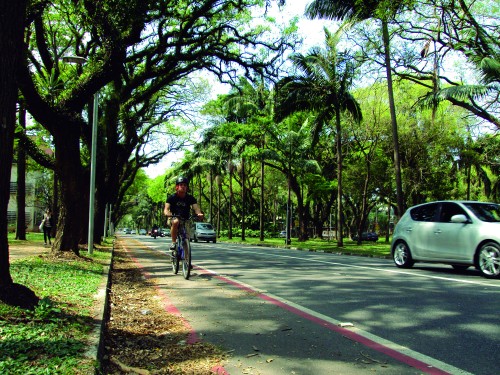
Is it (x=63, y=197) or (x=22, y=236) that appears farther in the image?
(x=22, y=236)

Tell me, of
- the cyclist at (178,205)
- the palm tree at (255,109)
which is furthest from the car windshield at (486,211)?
the palm tree at (255,109)

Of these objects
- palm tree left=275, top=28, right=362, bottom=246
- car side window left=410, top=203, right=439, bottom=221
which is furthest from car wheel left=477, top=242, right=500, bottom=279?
palm tree left=275, top=28, right=362, bottom=246

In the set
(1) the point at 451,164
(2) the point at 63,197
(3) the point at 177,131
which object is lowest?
(2) the point at 63,197

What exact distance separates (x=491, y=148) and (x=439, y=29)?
11.2m

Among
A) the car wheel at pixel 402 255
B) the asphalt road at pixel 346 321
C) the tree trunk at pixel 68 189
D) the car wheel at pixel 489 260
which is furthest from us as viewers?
the car wheel at pixel 402 255

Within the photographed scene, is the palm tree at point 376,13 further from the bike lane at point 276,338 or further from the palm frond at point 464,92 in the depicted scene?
the bike lane at point 276,338

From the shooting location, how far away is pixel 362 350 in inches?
169

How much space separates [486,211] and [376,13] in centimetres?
838

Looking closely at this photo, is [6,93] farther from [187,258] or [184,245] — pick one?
[187,258]

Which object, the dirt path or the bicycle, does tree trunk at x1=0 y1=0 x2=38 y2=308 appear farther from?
the dirt path

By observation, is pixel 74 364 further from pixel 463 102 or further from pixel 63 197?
pixel 463 102

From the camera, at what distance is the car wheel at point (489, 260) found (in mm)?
Result: 9062

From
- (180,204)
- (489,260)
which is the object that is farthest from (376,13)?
(180,204)

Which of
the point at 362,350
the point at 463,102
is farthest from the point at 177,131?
the point at 362,350
